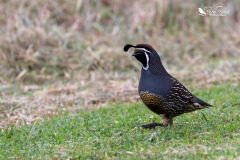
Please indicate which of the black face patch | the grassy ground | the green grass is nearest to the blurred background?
the grassy ground

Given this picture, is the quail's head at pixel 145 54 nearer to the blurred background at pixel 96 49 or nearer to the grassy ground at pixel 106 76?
the grassy ground at pixel 106 76

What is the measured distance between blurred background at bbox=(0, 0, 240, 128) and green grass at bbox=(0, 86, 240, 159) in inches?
49.9

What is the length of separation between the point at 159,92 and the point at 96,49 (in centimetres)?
669

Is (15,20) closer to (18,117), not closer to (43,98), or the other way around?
(43,98)

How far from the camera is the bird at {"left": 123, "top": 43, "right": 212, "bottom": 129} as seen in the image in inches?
268

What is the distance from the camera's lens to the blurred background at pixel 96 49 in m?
10.5

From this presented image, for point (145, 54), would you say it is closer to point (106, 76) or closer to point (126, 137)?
point (126, 137)

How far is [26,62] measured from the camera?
12484mm

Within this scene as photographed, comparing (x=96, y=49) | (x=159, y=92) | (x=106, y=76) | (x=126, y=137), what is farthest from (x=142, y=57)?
(x=96, y=49)

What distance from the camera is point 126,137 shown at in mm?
6539

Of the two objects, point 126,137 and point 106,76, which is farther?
point 106,76

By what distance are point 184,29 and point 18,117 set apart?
728cm

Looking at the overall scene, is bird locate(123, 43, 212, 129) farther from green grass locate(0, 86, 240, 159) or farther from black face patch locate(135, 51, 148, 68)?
green grass locate(0, 86, 240, 159)

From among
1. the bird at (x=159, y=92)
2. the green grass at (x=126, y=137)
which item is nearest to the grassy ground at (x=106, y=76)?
the green grass at (x=126, y=137)
